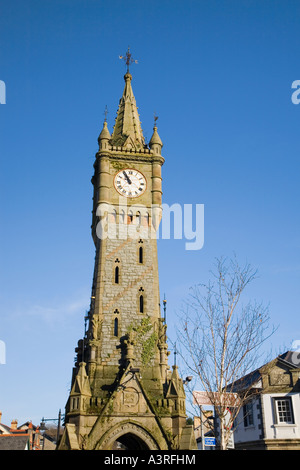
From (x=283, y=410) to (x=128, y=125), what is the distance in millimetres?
29216

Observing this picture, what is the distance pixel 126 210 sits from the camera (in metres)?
41.8

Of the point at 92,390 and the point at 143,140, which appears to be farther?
the point at 143,140

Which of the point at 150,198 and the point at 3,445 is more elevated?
the point at 150,198

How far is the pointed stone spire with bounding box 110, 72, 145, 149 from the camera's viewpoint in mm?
45875

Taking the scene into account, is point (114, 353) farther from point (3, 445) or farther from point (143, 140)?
point (143, 140)

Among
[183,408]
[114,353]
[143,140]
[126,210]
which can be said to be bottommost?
[183,408]

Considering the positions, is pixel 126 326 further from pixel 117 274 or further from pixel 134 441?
pixel 134 441

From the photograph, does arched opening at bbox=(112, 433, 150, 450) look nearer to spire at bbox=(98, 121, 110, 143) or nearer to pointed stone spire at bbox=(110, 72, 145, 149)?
pointed stone spire at bbox=(110, 72, 145, 149)

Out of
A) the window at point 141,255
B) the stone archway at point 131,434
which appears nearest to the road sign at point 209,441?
the stone archway at point 131,434

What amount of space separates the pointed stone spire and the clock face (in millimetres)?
2912
